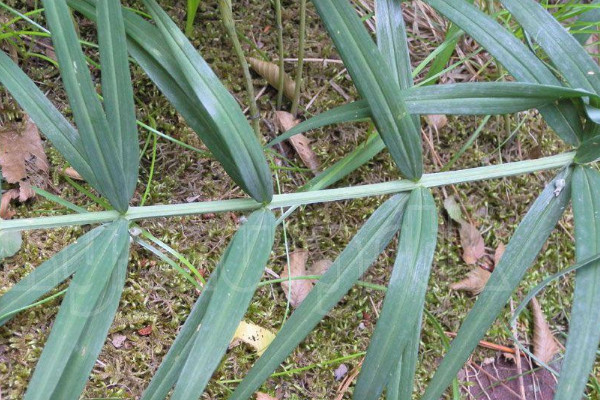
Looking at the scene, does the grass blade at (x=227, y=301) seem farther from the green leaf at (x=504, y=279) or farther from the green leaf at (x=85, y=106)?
the green leaf at (x=504, y=279)

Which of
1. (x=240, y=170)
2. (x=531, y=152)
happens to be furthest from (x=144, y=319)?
(x=531, y=152)

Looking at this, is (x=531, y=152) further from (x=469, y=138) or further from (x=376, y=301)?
(x=376, y=301)

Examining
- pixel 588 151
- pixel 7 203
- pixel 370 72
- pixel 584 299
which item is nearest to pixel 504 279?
pixel 584 299

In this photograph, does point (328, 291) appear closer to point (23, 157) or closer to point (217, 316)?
point (217, 316)

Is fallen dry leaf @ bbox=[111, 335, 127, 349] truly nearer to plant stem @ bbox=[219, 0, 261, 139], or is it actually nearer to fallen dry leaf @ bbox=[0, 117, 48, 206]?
fallen dry leaf @ bbox=[0, 117, 48, 206]

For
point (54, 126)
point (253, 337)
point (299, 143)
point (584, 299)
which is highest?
point (54, 126)
